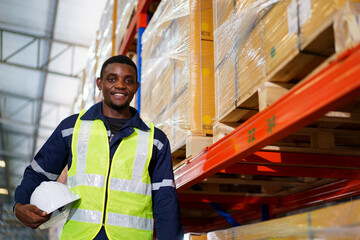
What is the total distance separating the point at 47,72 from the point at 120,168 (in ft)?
45.7

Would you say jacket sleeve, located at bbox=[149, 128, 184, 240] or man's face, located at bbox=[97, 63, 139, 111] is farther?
man's face, located at bbox=[97, 63, 139, 111]

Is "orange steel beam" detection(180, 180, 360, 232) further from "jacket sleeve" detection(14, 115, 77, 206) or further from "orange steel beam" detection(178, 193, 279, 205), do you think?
"jacket sleeve" detection(14, 115, 77, 206)

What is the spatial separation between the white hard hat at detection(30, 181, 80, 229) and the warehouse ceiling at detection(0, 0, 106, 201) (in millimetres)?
8998

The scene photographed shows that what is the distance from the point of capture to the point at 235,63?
2508 millimetres

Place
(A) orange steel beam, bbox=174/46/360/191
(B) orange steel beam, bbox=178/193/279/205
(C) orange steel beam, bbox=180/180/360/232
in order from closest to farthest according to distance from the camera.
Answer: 1. (A) orange steel beam, bbox=174/46/360/191
2. (C) orange steel beam, bbox=180/180/360/232
3. (B) orange steel beam, bbox=178/193/279/205

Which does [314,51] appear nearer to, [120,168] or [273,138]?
[273,138]

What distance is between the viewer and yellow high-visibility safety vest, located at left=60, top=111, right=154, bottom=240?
88.8 inches

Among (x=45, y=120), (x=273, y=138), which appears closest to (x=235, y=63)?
(x=273, y=138)

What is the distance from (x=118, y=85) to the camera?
8.32ft

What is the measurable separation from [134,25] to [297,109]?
440 centimetres

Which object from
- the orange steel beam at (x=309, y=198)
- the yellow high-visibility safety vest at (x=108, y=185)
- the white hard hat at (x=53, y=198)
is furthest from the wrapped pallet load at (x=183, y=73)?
the orange steel beam at (x=309, y=198)

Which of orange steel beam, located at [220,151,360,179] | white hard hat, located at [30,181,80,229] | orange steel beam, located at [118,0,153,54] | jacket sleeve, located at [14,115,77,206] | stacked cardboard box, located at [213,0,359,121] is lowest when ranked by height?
white hard hat, located at [30,181,80,229]

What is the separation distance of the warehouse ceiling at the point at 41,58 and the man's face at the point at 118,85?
8650 mm

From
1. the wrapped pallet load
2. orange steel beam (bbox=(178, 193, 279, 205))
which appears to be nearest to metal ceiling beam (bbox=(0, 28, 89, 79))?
orange steel beam (bbox=(178, 193, 279, 205))
